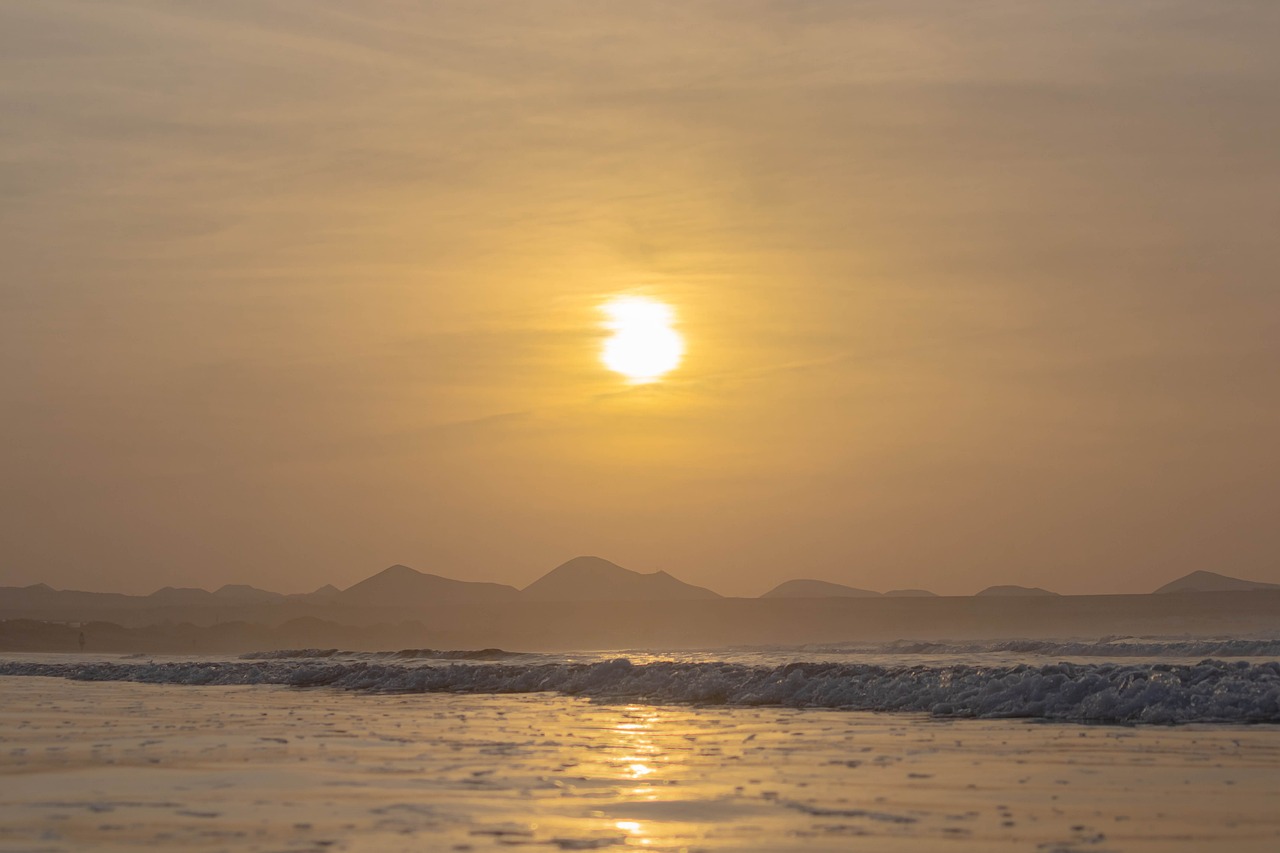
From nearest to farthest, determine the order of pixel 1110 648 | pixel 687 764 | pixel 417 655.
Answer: pixel 687 764
pixel 1110 648
pixel 417 655

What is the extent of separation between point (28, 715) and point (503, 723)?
7.05m

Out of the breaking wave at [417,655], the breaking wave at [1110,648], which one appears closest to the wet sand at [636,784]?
the breaking wave at [1110,648]

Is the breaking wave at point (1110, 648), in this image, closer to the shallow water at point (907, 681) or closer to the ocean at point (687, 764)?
the shallow water at point (907, 681)

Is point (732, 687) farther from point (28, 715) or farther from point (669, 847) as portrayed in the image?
point (669, 847)

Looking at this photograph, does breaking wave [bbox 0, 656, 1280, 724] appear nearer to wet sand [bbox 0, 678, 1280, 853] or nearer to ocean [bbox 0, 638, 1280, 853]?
ocean [bbox 0, 638, 1280, 853]

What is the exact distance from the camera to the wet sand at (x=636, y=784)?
330 inches

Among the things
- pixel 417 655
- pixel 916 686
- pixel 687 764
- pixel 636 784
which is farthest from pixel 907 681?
pixel 417 655

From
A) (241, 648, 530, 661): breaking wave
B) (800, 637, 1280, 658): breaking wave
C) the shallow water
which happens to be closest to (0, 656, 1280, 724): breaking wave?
the shallow water

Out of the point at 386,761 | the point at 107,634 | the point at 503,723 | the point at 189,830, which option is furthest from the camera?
the point at 107,634

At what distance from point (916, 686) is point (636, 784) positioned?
9.15m

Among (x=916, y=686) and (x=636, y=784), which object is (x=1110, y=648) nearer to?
(x=916, y=686)

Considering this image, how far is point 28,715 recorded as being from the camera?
18.4m

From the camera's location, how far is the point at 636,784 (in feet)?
35.4

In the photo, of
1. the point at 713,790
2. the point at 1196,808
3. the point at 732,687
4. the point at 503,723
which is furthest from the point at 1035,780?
the point at 732,687
